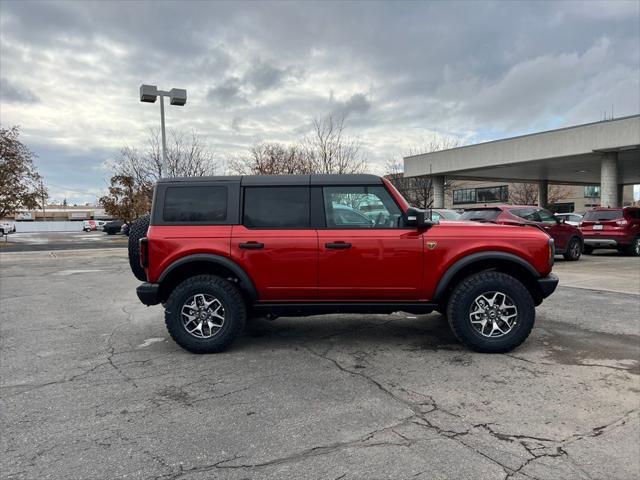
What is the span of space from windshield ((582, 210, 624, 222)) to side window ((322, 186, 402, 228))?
13.3m

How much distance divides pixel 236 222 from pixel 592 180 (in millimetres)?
40381

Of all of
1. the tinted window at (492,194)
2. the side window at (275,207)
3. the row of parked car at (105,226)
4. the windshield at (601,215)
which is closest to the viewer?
the side window at (275,207)

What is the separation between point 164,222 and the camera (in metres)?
4.87

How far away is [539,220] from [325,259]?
10.1m

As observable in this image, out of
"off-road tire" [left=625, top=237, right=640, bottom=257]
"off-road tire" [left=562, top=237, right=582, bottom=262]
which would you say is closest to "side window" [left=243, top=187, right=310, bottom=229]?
"off-road tire" [left=562, top=237, right=582, bottom=262]

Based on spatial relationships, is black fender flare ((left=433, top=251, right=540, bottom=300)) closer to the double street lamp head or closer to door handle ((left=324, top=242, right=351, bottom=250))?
door handle ((left=324, top=242, right=351, bottom=250))

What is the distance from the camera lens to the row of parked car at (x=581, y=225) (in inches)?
488

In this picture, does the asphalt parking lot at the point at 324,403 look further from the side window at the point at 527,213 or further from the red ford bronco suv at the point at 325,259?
the side window at the point at 527,213

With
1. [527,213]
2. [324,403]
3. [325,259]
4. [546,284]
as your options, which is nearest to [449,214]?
[527,213]

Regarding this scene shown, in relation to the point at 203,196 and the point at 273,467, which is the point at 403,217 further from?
the point at 273,467

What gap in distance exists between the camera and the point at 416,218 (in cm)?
468

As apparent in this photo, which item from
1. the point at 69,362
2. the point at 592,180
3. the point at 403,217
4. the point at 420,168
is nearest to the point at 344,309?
the point at 403,217

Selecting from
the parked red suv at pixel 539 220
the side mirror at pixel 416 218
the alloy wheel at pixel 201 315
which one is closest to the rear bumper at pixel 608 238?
the parked red suv at pixel 539 220

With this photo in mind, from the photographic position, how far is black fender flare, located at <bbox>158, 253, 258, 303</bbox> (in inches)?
187
